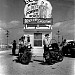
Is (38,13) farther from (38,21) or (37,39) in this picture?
(37,39)

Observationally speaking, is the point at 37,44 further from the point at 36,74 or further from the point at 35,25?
the point at 36,74

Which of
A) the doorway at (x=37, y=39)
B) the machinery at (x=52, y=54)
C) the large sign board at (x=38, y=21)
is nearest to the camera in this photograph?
the machinery at (x=52, y=54)

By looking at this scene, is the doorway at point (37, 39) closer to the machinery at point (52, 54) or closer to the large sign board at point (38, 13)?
the large sign board at point (38, 13)

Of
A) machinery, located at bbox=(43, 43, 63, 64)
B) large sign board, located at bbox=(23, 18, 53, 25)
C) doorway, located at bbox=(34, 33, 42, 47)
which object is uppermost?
large sign board, located at bbox=(23, 18, 53, 25)

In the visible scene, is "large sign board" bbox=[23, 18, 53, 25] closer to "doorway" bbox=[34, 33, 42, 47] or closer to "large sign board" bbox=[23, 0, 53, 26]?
"large sign board" bbox=[23, 0, 53, 26]

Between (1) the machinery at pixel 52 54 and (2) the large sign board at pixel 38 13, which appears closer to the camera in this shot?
(1) the machinery at pixel 52 54

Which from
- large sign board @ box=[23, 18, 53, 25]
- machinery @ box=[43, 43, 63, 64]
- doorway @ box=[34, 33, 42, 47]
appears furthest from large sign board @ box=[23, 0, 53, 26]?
machinery @ box=[43, 43, 63, 64]

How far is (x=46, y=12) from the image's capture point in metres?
14.9

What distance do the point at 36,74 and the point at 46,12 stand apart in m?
10.8

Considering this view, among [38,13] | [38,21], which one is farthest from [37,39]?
[38,13]

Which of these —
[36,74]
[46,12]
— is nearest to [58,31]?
[46,12]

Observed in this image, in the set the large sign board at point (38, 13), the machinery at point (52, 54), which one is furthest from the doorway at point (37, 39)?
the machinery at point (52, 54)

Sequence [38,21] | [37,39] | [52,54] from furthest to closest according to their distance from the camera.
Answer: [37,39] < [38,21] < [52,54]

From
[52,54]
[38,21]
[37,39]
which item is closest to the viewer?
[52,54]
